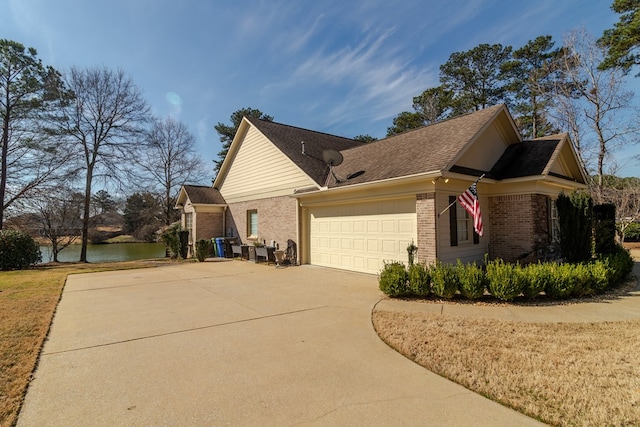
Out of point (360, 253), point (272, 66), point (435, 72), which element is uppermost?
point (435, 72)

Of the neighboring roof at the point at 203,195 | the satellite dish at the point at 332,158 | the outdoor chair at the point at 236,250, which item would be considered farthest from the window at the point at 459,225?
the neighboring roof at the point at 203,195

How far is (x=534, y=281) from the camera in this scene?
22.0 feet

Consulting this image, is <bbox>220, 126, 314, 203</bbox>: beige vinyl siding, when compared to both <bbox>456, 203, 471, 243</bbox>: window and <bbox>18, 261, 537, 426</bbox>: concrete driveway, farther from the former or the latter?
<bbox>18, 261, 537, 426</bbox>: concrete driveway

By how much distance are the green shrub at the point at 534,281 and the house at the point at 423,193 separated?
88.5 inches

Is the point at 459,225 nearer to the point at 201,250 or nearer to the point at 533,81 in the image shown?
the point at 201,250

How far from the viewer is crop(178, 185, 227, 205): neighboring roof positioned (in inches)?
720

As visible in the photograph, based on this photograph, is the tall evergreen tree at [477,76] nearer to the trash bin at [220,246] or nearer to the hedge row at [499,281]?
the trash bin at [220,246]

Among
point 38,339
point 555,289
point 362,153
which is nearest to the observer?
point 38,339

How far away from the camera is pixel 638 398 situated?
3.11m

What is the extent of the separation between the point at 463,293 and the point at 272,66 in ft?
40.5

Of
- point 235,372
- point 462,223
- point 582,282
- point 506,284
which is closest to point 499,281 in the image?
point 506,284

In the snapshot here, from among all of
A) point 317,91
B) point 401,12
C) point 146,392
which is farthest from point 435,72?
point 146,392

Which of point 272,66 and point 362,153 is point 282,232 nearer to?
point 362,153

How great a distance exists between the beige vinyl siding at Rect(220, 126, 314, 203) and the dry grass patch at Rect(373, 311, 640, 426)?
28.5 feet
